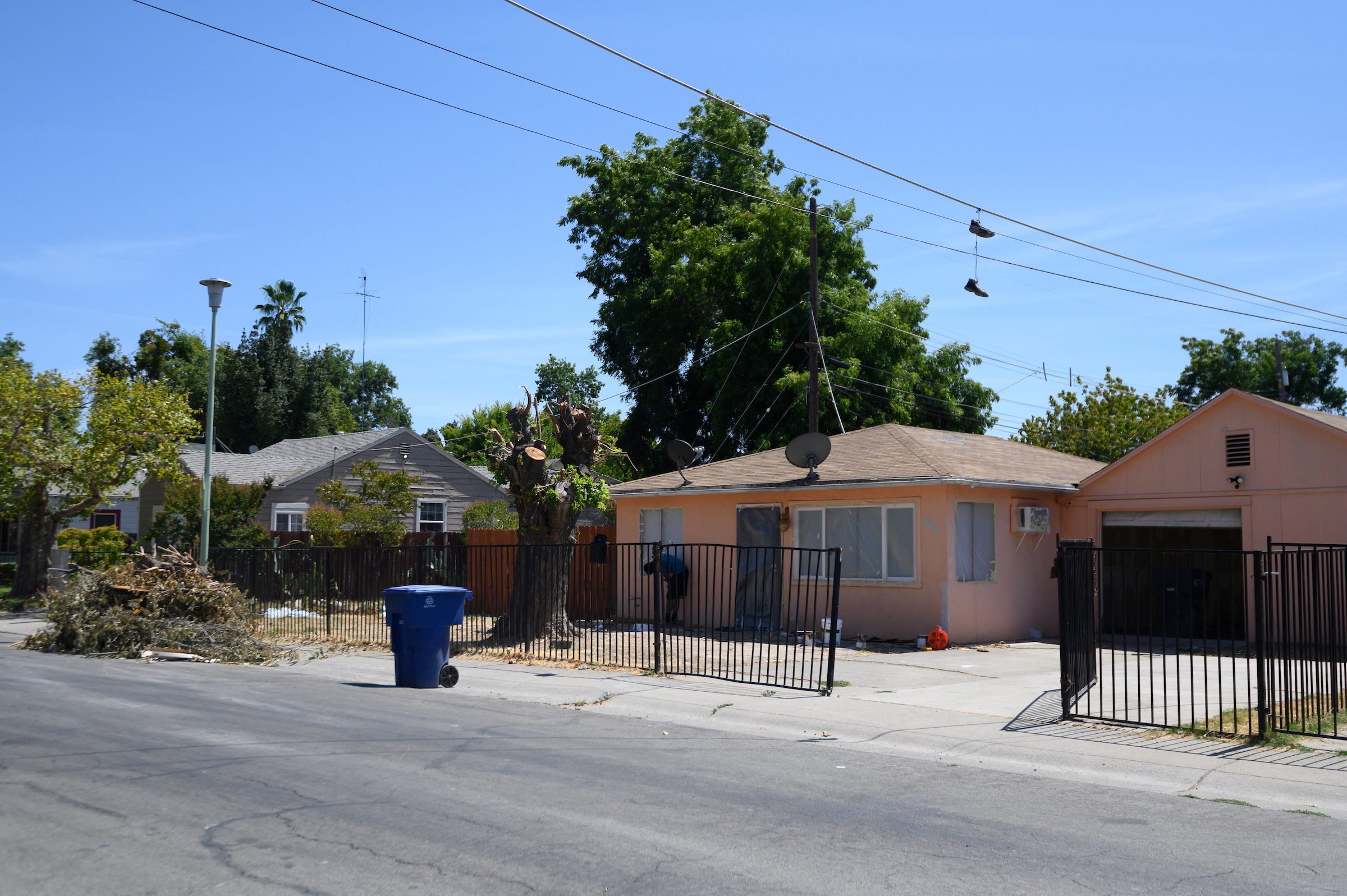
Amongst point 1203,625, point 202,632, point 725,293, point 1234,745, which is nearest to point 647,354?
point 725,293

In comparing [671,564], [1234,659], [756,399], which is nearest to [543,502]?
[671,564]

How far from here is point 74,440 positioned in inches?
982

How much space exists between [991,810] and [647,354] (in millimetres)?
29435

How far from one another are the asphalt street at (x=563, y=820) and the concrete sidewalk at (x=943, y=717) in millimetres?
509

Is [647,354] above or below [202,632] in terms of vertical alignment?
above

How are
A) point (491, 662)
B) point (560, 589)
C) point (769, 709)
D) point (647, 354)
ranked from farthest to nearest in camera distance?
point (647, 354)
point (560, 589)
point (491, 662)
point (769, 709)

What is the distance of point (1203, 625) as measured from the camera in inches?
471

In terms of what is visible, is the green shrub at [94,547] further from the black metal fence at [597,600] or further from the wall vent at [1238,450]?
the wall vent at [1238,450]

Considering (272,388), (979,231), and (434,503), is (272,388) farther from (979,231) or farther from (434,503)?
(979,231)

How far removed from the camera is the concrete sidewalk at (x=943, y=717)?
25.5 ft

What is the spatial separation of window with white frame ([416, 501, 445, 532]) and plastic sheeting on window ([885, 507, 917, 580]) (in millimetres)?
21572

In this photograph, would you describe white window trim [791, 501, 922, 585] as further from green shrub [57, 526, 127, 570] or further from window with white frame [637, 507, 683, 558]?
green shrub [57, 526, 127, 570]

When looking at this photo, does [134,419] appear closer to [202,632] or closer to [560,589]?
[202,632]

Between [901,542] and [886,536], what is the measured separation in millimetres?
Answer: 317
